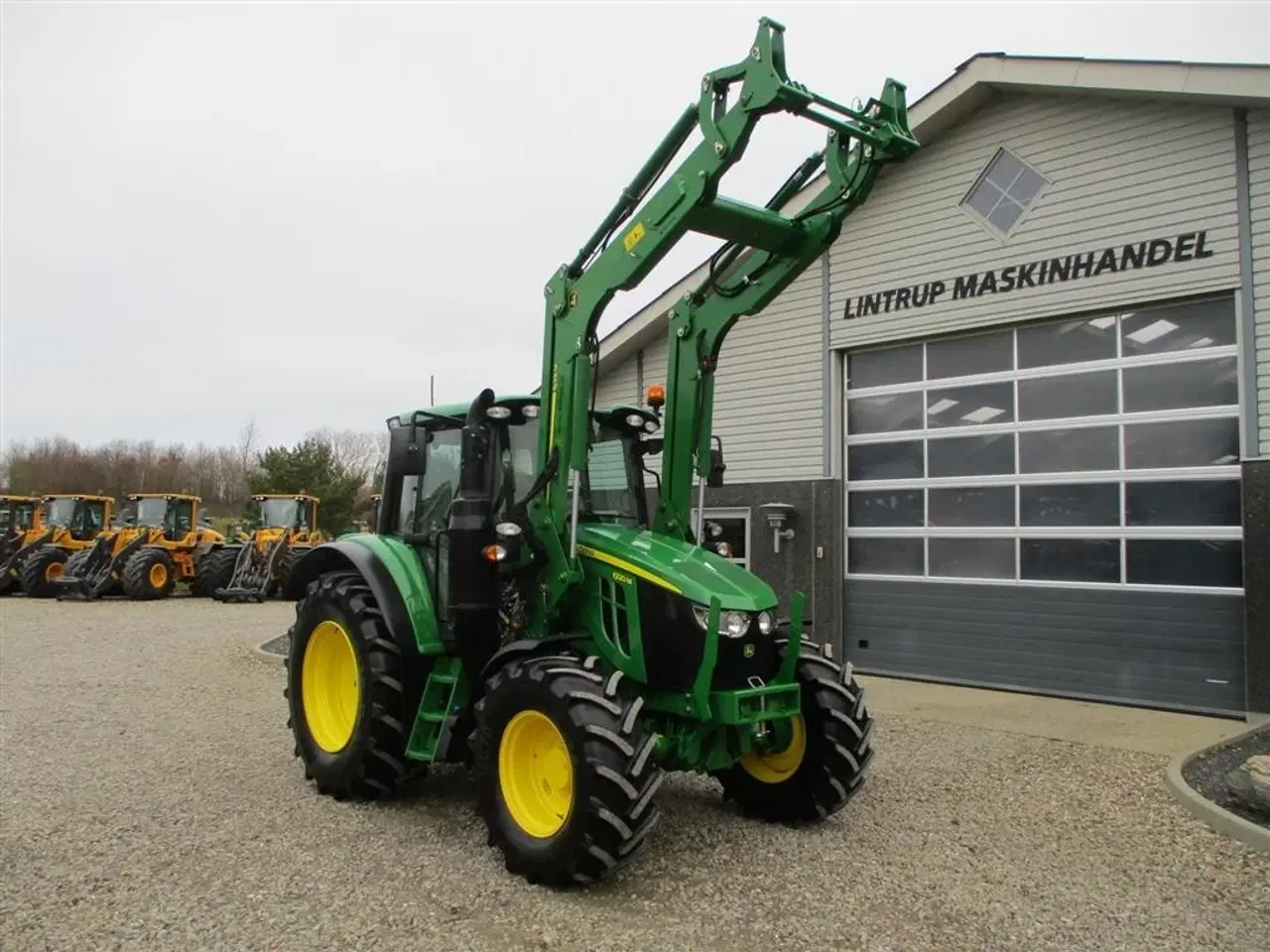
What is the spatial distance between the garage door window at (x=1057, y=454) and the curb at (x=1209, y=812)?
8.51ft

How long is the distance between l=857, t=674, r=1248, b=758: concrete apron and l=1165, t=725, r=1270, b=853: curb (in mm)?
674

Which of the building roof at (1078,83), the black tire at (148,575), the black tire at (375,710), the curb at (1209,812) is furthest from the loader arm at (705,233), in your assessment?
the black tire at (148,575)

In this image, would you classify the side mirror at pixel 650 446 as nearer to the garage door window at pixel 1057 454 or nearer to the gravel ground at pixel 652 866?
the gravel ground at pixel 652 866

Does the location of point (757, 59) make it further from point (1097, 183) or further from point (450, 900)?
point (1097, 183)

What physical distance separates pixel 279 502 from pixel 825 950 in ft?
70.9

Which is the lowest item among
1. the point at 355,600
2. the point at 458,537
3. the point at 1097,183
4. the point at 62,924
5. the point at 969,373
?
the point at 62,924

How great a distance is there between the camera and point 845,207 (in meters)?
5.42

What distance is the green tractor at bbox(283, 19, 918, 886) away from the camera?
467cm

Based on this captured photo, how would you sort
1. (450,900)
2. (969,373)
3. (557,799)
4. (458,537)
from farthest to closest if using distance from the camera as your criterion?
(969,373) < (458,537) < (557,799) < (450,900)

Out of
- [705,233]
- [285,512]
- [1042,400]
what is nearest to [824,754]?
[705,233]

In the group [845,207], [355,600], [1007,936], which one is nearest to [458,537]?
[355,600]

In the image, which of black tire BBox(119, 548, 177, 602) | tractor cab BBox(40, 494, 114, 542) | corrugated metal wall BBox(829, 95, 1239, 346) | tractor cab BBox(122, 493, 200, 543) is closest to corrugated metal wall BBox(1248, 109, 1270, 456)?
corrugated metal wall BBox(829, 95, 1239, 346)

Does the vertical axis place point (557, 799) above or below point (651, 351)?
below

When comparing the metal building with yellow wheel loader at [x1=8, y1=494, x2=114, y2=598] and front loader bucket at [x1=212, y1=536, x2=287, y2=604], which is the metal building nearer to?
front loader bucket at [x1=212, y1=536, x2=287, y2=604]
